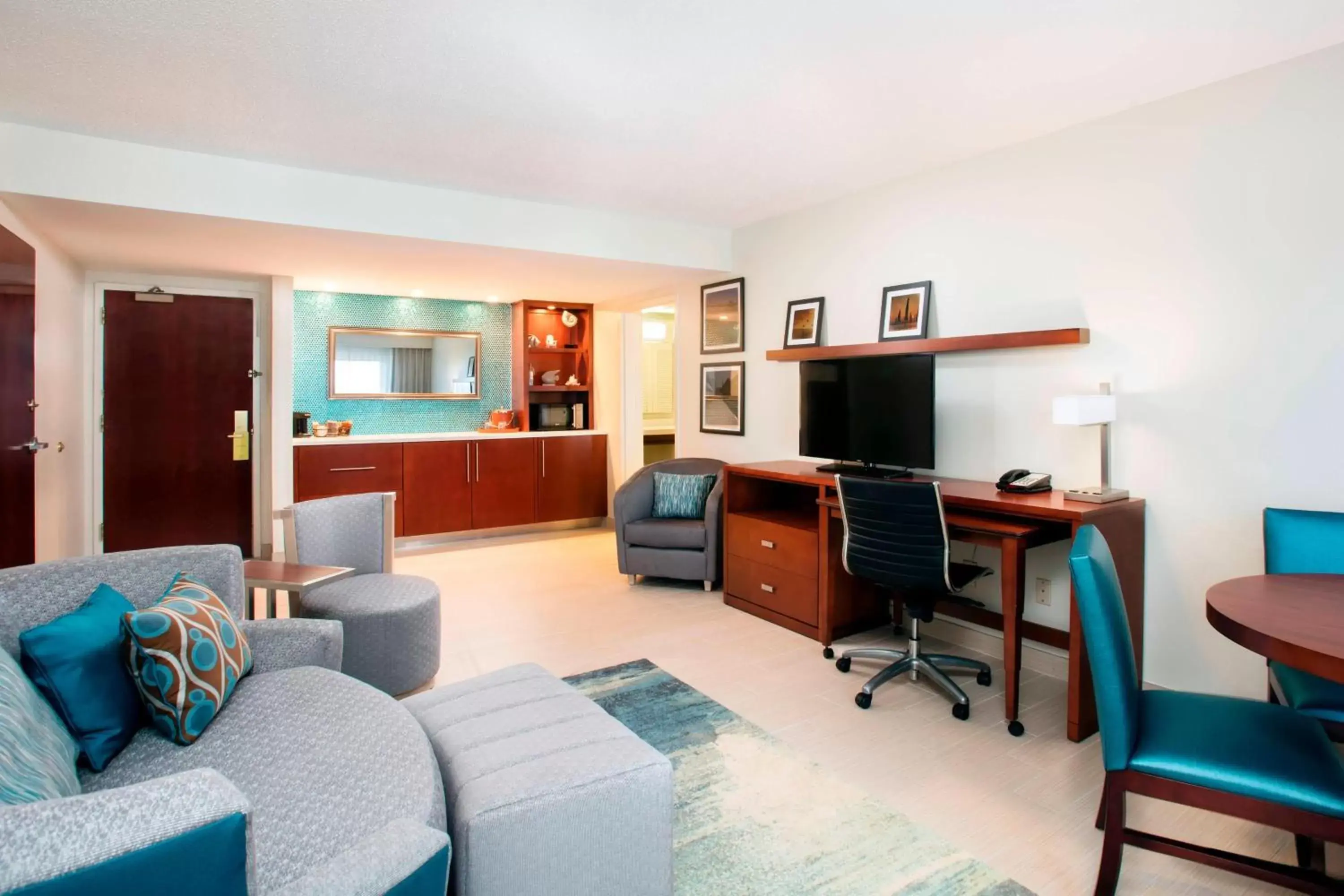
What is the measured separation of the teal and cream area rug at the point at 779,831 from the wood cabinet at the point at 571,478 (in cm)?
402

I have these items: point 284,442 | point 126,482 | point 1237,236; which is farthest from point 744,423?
point 126,482

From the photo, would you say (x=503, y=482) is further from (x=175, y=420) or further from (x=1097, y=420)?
(x=1097, y=420)

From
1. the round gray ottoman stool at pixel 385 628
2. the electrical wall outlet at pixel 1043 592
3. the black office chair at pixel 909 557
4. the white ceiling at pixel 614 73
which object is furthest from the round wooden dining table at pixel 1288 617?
the round gray ottoman stool at pixel 385 628

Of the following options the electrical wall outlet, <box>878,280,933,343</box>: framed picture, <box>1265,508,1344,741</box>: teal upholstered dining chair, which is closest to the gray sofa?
<box>1265,508,1344,741</box>: teal upholstered dining chair

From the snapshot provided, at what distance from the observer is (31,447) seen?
3445 mm

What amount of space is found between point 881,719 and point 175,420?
532 cm

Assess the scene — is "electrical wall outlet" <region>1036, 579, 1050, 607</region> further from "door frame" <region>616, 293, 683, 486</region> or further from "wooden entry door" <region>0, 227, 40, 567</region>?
"wooden entry door" <region>0, 227, 40, 567</region>

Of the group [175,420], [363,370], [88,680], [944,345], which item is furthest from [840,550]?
[175,420]

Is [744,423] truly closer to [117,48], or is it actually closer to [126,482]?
[117,48]

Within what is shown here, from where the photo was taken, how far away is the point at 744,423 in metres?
5.17

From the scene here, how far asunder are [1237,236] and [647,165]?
2592 millimetres

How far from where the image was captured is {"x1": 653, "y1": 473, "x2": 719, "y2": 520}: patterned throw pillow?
4934 mm

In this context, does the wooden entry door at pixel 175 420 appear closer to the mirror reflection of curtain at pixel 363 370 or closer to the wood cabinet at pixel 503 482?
the mirror reflection of curtain at pixel 363 370

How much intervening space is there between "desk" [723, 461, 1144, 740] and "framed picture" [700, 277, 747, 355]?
3.48 ft
